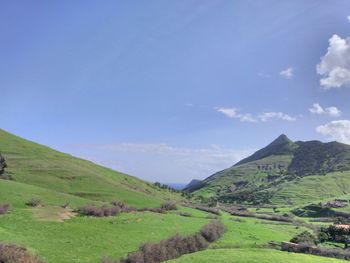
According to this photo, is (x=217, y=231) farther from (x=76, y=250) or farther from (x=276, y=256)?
(x=76, y=250)

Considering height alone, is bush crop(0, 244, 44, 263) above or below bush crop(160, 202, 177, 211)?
below

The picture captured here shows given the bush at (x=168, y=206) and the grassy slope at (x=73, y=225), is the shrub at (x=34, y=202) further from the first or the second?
the bush at (x=168, y=206)

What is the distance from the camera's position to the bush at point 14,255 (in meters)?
33.6

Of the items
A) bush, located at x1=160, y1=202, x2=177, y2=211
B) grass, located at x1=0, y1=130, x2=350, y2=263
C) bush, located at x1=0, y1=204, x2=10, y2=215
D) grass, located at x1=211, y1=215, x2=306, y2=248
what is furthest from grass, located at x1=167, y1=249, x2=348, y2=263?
bush, located at x1=160, y1=202, x2=177, y2=211

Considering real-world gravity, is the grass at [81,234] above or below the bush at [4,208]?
below

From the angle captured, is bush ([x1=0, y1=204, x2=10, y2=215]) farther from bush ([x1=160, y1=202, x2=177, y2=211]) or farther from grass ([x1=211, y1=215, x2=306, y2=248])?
bush ([x1=160, y1=202, x2=177, y2=211])

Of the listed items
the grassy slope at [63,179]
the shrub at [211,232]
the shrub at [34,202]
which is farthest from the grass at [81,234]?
the grassy slope at [63,179]

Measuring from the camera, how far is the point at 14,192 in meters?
62.2

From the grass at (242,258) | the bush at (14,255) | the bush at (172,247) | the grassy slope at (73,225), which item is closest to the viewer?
the bush at (14,255)

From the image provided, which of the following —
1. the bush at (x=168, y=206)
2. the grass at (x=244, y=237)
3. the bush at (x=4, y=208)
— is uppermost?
the bush at (x=168, y=206)

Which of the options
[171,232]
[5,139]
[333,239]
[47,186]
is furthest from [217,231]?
[5,139]

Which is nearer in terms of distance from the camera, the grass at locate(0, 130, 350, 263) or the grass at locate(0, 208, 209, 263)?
the grass at locate(0, 208, 209, 263)

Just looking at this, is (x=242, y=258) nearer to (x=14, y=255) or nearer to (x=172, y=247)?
(x=172, y=247)

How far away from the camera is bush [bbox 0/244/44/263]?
33625 millimetres
